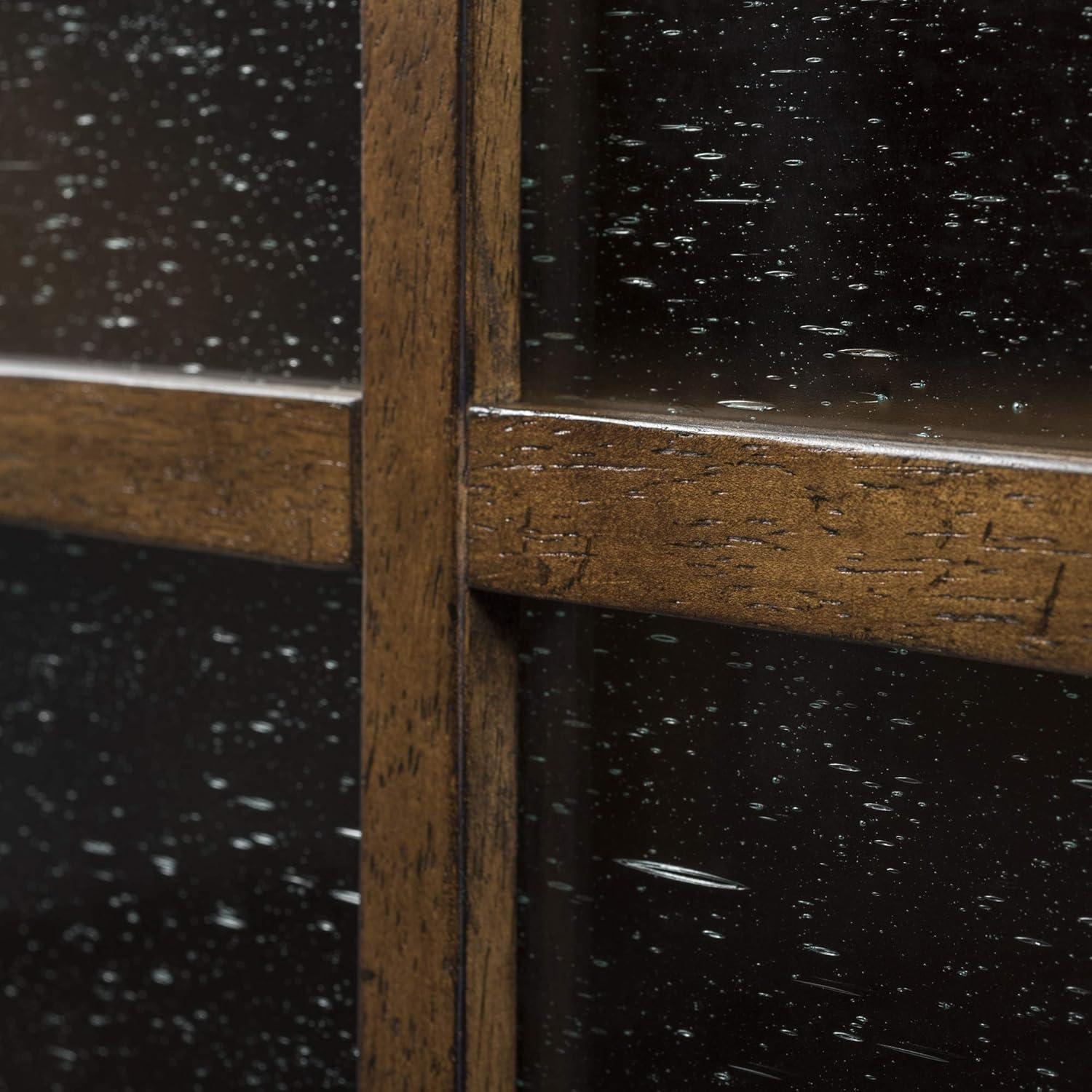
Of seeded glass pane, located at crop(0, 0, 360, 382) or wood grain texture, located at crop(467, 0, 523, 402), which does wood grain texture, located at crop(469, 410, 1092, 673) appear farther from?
seeded glass pane, located at crop(0, 0, 360, 382)

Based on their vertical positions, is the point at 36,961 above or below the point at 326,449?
below

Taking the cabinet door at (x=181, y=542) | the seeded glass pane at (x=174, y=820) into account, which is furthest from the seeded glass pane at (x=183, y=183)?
the seeded glass pane at (x=174, y=820)

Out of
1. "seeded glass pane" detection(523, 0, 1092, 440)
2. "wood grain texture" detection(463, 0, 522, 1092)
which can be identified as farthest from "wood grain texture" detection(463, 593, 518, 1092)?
"seeded glass pane" detection(523, 0, 1092, 440)

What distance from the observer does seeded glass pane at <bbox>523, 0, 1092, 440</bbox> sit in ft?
1.55

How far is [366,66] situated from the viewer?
0.57 metres

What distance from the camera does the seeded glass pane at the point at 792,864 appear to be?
491 millimetres

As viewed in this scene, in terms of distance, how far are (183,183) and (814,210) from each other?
0.32 m

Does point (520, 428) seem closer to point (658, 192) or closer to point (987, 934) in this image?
point (658, 192)

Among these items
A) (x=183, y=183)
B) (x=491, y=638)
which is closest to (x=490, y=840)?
(x=491, y=638)

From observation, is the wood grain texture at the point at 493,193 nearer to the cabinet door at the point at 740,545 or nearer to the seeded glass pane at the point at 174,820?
the cabinet door at the point at 740,545

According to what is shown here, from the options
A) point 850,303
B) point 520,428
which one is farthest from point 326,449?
point 850,303

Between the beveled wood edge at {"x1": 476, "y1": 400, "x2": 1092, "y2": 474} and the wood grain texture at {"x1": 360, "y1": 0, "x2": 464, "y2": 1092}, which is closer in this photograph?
the beveled wood edge at {"x1": 476, "y1": 400, "x2": 1092, "y2": 474}

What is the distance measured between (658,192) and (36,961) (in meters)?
0.54

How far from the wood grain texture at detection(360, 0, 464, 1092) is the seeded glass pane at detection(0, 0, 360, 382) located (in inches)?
2.2
